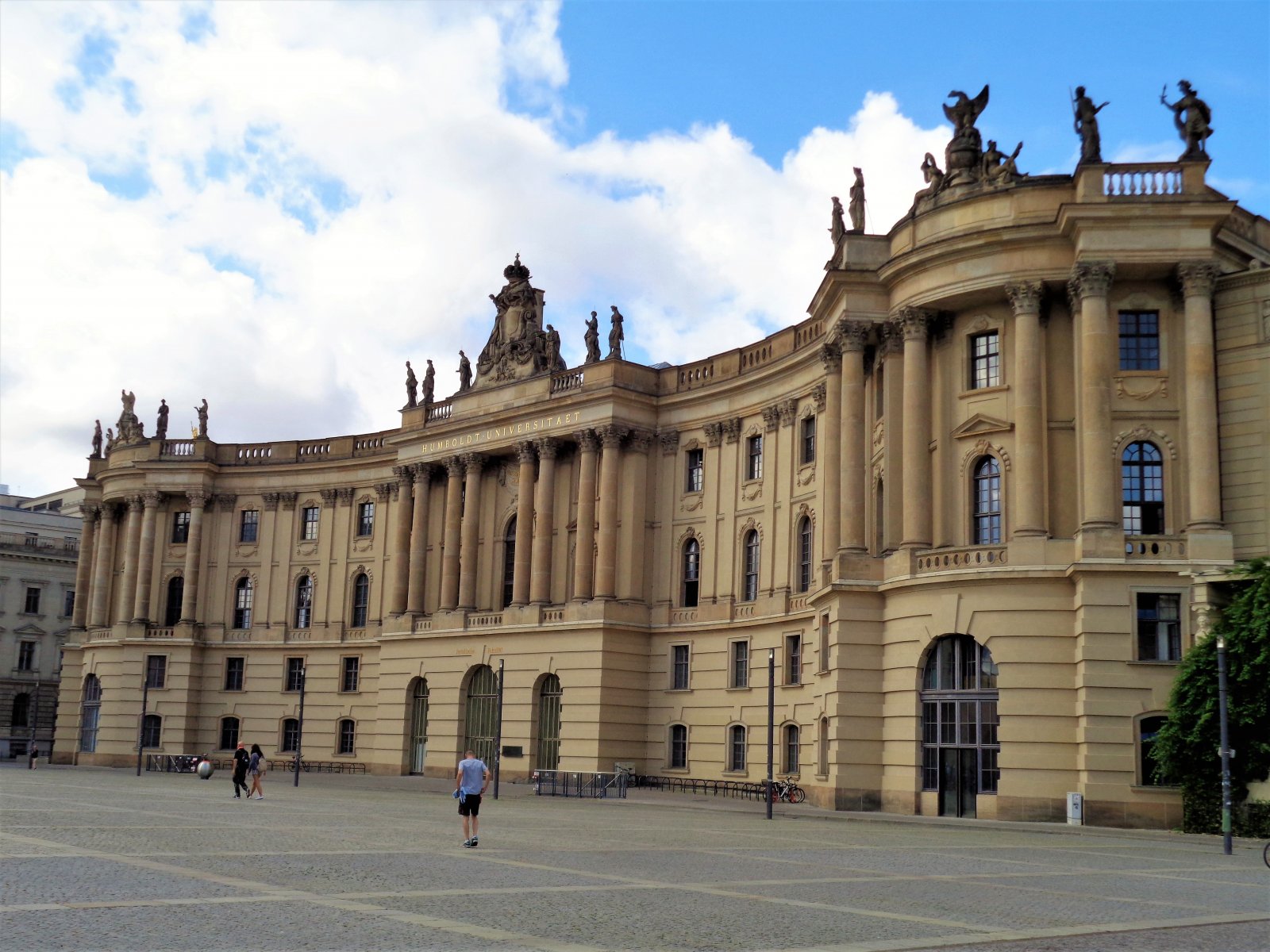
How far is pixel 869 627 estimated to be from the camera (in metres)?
45.6

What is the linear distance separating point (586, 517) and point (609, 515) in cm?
164

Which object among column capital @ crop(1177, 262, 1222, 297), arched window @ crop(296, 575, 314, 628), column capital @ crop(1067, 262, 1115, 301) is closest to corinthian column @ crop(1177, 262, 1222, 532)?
column capital @ crop(1177, 262, 1222, 297)

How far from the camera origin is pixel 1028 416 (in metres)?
42.3

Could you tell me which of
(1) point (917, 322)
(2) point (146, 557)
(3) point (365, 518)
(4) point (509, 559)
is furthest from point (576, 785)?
(2) point (146, 557)

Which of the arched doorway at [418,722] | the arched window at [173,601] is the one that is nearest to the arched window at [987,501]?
the arched doorway at [418,722]

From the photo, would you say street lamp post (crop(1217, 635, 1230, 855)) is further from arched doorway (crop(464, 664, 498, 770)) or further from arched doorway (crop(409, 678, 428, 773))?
arched doorway (crop(409, 678, 428, 773))

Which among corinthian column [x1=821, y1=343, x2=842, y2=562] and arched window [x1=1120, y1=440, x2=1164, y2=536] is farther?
corinthian column [x1=821, y1=343, x2=842, y2=562]

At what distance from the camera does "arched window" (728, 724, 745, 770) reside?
56.9 m

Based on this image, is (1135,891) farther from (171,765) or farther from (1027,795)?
(171,765)

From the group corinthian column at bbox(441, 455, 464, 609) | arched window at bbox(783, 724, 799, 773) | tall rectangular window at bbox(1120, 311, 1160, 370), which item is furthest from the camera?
corinthian column at bbox(441, 455, 464, 609)

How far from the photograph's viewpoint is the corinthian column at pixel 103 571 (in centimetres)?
8344

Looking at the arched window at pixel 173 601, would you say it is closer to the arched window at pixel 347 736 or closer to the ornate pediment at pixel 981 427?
the arched window at pixel 347 736

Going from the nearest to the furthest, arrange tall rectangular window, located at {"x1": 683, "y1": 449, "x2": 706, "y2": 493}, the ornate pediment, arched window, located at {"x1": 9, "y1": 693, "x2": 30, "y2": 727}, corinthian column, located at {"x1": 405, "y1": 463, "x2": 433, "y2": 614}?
the ornate pediment, tall rectangular window, located at {"x1": 683, "y1": 449, "x2": 706, "y2": 493}, corinthian column, located at {"x1": 405, "y1": 463, "x2": 433, "y2": 614}, arched window, located at {"x1": 9, "y1": 693, "x2": 30, "y2": 727}

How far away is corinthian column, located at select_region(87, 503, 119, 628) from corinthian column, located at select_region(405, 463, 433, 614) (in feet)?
74.8
